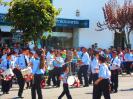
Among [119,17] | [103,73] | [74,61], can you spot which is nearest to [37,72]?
[103,73]

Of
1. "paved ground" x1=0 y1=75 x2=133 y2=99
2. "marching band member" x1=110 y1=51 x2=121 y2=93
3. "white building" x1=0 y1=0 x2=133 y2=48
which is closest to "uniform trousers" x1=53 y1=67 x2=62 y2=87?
"paved ground" x1=0 y1=75 x2=133 y2=99

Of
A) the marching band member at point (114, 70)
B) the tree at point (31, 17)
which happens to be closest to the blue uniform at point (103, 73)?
the marching band member at point (114, 70)

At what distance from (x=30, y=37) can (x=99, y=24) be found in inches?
465

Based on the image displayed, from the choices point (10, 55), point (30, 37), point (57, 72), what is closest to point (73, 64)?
point (30, 37)

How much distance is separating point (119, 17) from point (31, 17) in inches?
474

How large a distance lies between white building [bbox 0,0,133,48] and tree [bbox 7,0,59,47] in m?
8.19

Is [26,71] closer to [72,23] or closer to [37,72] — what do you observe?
[37,72]

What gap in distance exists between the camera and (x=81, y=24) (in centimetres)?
3597

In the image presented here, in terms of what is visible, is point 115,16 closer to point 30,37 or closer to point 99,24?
point 99,24

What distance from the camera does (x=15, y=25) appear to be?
2642 cm

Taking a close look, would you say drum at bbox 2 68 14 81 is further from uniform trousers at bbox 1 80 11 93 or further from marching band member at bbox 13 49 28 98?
marching band member at bbox 13 49 28 98

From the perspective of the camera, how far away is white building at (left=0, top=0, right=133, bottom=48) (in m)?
35.4

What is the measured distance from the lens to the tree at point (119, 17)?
3622 cm

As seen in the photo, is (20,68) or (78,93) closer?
(20,68)
